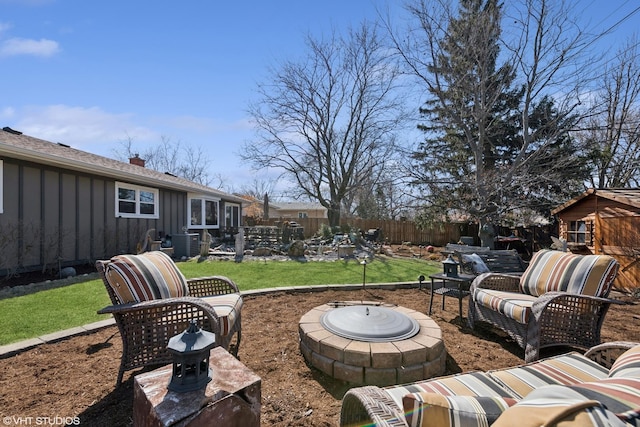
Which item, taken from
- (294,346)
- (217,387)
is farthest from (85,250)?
(217,387)

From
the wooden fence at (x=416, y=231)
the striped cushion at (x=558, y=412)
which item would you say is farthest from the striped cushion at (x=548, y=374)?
the wooden fence at (x=416, y=231)

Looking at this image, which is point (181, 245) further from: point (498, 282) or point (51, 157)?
point (498, 282)

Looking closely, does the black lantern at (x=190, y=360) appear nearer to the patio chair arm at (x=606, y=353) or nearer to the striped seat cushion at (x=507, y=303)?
the patio chair arm at (x=606, y=353)

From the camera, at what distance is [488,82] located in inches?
439

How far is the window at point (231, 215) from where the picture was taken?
637 inches

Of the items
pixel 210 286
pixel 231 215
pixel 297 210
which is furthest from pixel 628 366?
pixel 297 210

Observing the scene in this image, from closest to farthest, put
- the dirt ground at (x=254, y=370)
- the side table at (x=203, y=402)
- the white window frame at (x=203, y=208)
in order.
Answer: the side table at (x=203, y=402) < the dirt ground at (x=254, y=370) < the white window frame at (x=203, y=208)

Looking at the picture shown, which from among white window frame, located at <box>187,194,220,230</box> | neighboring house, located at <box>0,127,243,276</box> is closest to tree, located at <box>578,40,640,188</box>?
white window frame, located at <box>187,194,220,230</box>

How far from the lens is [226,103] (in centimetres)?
1381

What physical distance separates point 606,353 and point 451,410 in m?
1.75

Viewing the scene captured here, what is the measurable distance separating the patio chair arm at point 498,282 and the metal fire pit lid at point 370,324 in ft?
4.61

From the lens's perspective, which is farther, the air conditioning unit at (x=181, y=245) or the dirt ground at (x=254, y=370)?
the air conditioning unit at (x=181, y=245)

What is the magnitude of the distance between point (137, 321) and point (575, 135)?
19.2 m

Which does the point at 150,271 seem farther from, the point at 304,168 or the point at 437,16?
the point at 304,168
